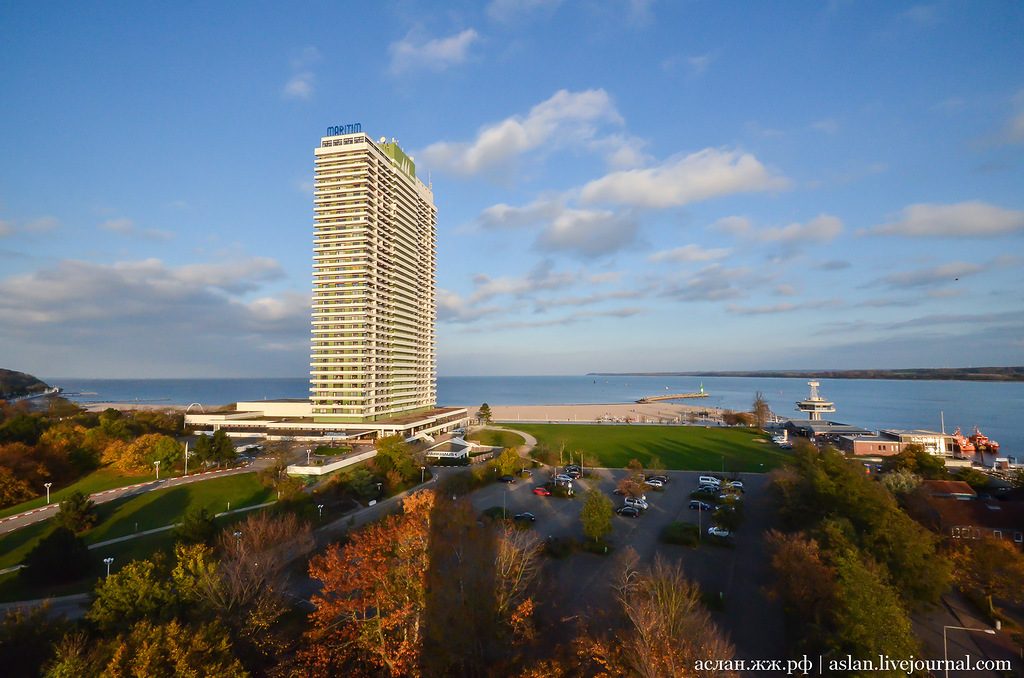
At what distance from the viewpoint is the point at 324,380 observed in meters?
55.8

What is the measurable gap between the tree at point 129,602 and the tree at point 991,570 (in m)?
28.5

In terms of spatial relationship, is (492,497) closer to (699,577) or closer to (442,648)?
(699,577)

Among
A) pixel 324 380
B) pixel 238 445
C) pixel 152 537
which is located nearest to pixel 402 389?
pixel 324 380

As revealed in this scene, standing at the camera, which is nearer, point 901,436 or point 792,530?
point 792,530

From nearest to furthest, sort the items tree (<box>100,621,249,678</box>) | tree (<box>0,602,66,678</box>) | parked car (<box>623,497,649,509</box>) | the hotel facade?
tree (<box>100,621,249,678</box>), tree (<box>0,602,66,678</box>), parked car (<box>623,497,649,509</box>), the hotel facade

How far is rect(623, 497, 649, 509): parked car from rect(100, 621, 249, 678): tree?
2522 cm

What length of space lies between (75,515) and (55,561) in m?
6.62

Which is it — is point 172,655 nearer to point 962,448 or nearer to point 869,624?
point 869,624

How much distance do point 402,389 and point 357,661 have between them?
51.9 m

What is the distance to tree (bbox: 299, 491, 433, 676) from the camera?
1236 centimetres

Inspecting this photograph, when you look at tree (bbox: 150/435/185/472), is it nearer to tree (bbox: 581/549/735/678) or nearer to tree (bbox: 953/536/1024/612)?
tree (bbox: 581/549/735/678)

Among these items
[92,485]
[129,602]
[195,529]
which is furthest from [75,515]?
[129,602]

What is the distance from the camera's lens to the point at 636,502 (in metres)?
32.1

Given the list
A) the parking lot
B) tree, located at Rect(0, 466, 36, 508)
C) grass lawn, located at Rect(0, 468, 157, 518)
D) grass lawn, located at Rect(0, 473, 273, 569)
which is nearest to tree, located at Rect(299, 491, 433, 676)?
the parking lot
